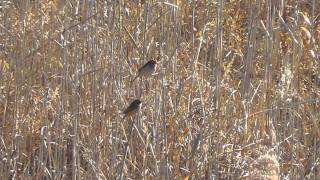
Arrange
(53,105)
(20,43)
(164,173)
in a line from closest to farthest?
(164,173) < (20,43) < (53,105)

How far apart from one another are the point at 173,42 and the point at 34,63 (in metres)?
0.53

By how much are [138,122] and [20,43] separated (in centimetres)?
50

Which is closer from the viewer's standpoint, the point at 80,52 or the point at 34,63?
the point at 80,52

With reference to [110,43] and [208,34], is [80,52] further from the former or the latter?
[208,34]

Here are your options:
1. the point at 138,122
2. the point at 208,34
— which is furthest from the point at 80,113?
the point at 208,34

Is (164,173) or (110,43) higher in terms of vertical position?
(110,43)

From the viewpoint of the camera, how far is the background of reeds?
96.6 inches

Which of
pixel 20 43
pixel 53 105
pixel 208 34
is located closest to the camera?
pixel 20 43

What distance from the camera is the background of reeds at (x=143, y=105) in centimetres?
245

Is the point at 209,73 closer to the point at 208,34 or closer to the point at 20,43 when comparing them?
the point at 208,34

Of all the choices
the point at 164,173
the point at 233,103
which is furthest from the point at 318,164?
the point at 164,173

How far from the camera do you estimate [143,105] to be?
2627 millimetres

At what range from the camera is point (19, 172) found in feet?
8.70

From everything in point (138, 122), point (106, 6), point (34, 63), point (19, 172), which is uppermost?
point (106, 6)
